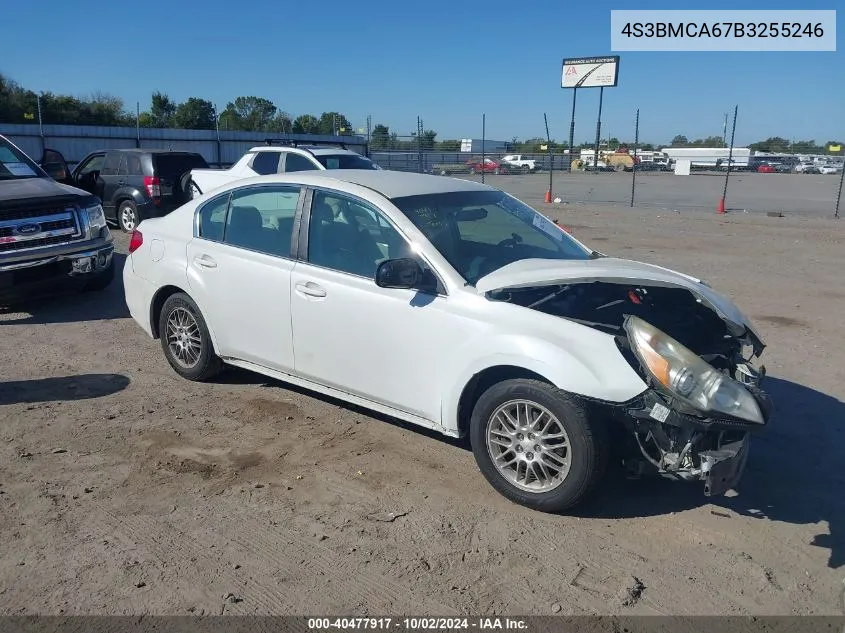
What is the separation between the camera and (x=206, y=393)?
5.68 metres

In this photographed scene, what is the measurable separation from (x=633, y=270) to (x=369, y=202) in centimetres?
171

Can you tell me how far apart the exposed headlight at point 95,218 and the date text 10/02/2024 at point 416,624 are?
6.67 metres

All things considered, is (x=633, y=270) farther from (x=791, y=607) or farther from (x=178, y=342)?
(x=178, y=342)

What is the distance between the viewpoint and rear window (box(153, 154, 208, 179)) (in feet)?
45.4

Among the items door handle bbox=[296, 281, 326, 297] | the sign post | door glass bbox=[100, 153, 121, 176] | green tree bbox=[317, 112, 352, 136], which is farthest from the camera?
the sign post

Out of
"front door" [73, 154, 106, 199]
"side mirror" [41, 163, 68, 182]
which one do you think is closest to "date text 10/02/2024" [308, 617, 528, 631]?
"side mirror" [41, 163, 68, 182]

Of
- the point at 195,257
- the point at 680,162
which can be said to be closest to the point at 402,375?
the point at 195,257

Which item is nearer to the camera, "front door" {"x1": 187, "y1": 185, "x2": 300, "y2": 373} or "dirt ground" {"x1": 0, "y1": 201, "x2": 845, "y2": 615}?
"dirt ground" {"x1": 0, "y1": 201, "x2": 845, "y2": 615}

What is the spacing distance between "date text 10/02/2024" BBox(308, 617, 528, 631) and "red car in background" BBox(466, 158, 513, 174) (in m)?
38.3

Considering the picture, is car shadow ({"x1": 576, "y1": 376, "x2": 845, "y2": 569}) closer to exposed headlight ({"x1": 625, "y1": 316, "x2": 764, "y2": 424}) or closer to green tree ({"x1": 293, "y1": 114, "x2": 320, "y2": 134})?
exposed headlight ({"x1": 625, "y1": 316, "x2": 764, "y2": 424})

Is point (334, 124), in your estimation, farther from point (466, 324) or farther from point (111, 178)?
point (466, 324)

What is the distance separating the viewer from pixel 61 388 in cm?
580

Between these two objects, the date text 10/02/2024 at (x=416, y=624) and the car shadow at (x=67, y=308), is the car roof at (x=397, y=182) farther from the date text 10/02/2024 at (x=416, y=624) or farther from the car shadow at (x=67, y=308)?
the car shadow at (x=67, y=308)

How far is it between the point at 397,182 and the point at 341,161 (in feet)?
30.9
